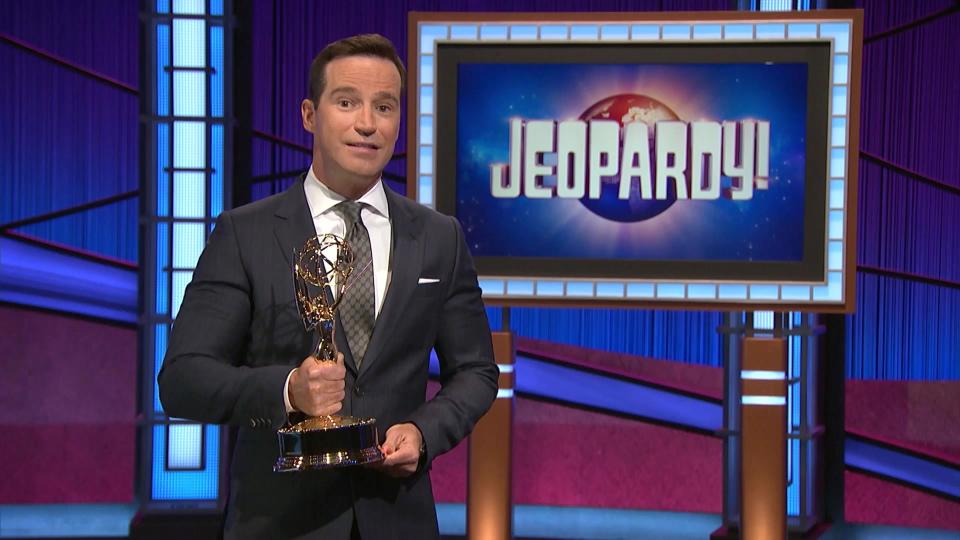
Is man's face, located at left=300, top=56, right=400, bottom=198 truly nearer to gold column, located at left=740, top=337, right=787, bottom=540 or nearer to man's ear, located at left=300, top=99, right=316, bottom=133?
man's ear, located at left=300, top=99, right=316, bottom=133

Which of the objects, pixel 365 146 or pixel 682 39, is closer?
pixel 365 146

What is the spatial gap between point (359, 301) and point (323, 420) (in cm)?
23

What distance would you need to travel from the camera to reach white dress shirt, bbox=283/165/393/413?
191 cm

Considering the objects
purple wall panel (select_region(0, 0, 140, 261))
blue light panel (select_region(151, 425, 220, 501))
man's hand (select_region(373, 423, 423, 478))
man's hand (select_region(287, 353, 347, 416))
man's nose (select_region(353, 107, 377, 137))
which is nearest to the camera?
man's hand (select_region(287, 353, 347, 416))

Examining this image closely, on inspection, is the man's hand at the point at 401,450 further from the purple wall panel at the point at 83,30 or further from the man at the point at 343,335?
the purple wall panel at the point at 83,30

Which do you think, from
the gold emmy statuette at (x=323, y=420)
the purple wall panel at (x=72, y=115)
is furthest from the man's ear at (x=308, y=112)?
the purple wall panel at (x=72, y=115)

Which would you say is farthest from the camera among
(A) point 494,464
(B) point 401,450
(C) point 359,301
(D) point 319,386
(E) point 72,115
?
(E) point 72,115

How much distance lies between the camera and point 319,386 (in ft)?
5.38

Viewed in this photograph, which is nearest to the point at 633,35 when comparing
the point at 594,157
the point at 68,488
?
the point at 594,157

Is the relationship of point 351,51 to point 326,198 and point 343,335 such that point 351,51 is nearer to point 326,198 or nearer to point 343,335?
point 326,198

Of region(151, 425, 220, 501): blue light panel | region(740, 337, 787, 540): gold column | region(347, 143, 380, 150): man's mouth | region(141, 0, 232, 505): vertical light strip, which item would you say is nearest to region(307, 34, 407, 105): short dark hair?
region(347, 143, 380, 150): man's mouth

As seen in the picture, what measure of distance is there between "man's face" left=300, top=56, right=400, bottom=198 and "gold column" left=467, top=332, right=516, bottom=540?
2.25 meters

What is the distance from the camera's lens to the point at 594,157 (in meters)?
4.01

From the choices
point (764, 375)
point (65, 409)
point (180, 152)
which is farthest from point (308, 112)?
point (65, 409)
